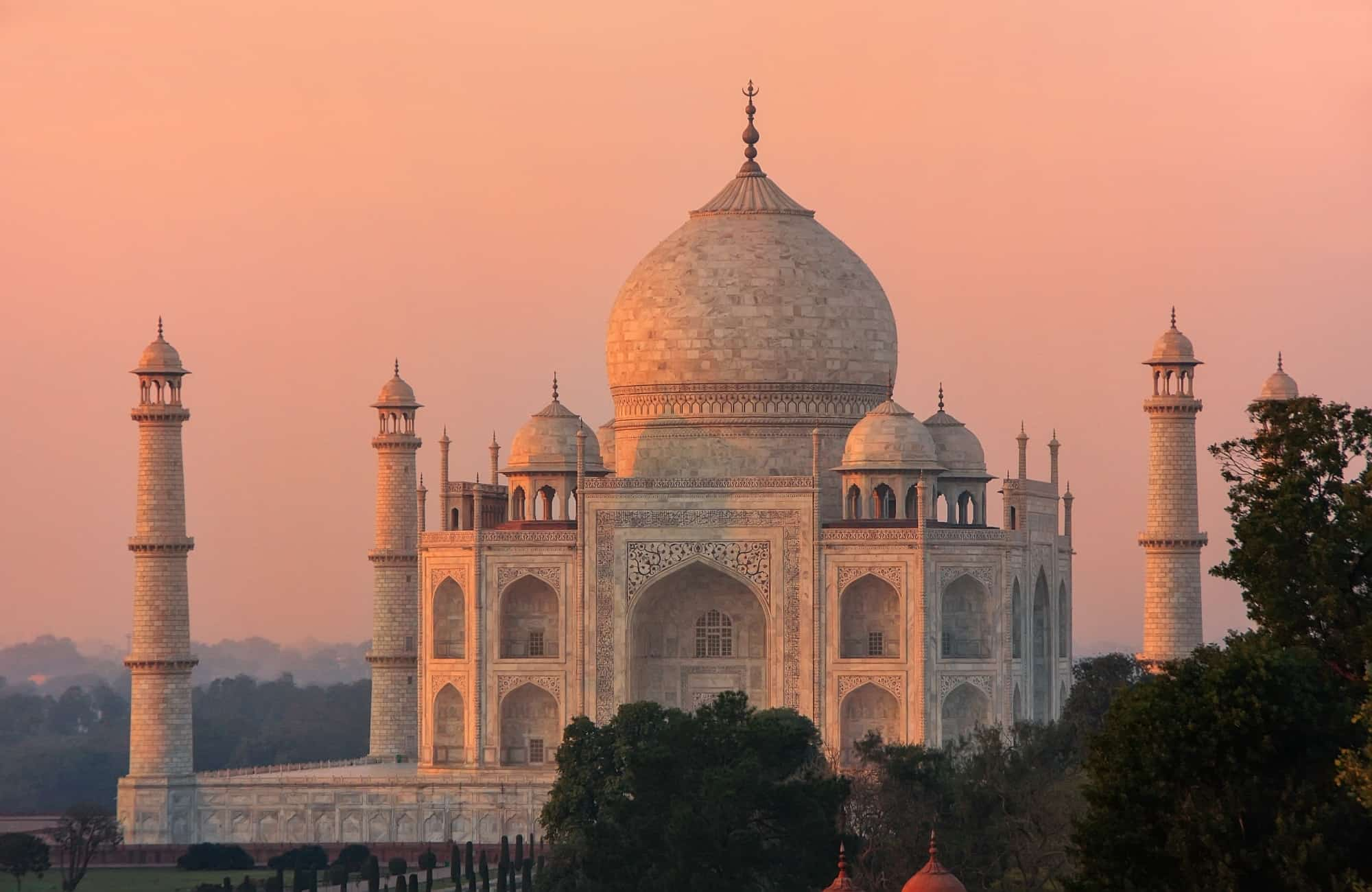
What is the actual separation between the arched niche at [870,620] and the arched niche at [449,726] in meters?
5.58

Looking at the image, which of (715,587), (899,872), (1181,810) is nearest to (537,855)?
(715,587)

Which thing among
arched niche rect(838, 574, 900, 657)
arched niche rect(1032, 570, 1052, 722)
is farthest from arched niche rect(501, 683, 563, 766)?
arched niche rect(1032, 570, 1052, 722)

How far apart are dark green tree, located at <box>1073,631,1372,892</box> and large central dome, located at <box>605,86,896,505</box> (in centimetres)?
2200

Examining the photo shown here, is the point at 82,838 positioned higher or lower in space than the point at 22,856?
higher

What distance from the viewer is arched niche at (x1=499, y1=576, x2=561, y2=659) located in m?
48.5

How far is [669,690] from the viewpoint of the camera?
158 ft

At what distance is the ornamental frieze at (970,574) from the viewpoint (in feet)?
154

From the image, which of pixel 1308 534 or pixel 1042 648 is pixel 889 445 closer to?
pixel 1042 648

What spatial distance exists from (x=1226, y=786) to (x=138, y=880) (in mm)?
21838

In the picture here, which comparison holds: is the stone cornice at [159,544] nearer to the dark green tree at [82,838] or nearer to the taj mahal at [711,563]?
the taj mahal at [711,563]

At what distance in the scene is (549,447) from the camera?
1951 inches

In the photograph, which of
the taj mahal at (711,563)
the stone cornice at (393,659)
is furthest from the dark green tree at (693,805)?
the stone cornice at (393,659)

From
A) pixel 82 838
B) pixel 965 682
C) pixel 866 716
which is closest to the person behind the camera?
pixel 82 838

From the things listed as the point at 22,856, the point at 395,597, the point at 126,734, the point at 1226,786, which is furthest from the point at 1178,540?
the point at 126,734
